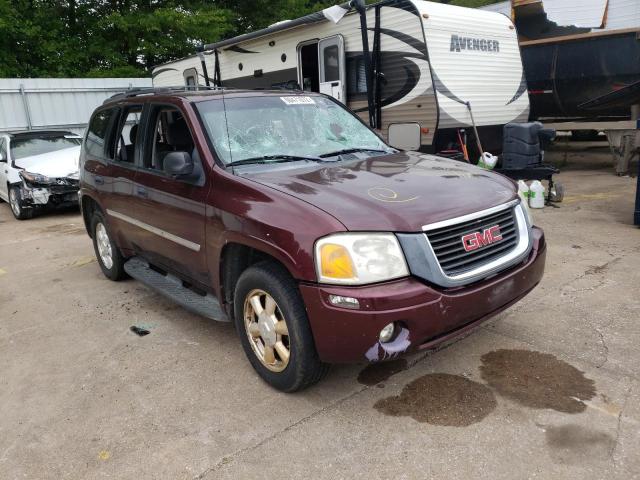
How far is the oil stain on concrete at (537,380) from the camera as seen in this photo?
9.76 ft

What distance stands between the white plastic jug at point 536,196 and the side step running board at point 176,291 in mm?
Answer: 5764

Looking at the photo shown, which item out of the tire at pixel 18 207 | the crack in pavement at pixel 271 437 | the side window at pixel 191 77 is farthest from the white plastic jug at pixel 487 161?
the tire at pixel 18 207

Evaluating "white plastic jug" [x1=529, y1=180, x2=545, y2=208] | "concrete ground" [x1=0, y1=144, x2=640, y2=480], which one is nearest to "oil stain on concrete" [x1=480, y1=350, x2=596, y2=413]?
"concrete ground" [x1=0, y1=144, x2=640, y2=480]

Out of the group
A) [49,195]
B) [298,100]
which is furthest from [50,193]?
[298,100]

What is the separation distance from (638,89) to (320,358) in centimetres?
763

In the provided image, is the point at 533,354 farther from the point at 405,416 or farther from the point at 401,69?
the point at 401,69

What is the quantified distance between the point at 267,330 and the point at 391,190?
43.2 inches

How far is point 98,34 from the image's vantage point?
64.5ft

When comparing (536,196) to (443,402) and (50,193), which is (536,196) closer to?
(443,402)

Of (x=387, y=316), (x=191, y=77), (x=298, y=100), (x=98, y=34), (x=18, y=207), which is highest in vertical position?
(x=98, y=34)

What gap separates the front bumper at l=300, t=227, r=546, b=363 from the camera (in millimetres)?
2650

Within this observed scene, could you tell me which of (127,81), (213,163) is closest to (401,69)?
(213,163)

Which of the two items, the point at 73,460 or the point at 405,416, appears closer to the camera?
the point at 73,460

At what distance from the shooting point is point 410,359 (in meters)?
3.54
